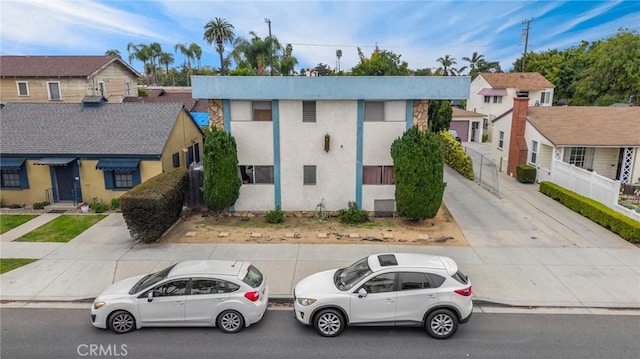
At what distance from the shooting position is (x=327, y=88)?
17094 millimetres

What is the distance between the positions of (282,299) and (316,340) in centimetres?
205

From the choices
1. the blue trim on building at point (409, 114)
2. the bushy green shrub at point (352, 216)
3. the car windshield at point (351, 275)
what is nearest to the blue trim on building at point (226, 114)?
the bushy green shrub at point (352, 216)

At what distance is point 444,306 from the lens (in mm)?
9086

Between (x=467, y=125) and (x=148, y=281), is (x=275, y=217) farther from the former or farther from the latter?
(x=467, y=125)

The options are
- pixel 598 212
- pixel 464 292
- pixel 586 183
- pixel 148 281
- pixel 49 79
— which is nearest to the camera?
pixel 464 292

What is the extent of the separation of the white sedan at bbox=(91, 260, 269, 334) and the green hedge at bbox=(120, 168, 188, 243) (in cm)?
552

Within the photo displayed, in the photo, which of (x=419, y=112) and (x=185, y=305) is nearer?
(x=185, y=305)

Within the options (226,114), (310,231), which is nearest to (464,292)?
(310,231)

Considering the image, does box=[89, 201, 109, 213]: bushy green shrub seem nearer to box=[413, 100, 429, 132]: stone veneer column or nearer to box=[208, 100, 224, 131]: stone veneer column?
box=[208, 100, 224, 131]: stone veneer column

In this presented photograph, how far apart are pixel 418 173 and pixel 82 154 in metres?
15.6

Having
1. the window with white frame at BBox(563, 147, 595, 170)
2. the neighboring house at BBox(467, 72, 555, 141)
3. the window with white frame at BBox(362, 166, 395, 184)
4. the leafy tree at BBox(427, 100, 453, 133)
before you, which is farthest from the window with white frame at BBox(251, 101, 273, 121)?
the neighboring house at BBox(467, 72, 555, 141)

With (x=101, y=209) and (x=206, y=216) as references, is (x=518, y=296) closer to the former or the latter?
(x=206, y=216)

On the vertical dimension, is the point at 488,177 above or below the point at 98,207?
above

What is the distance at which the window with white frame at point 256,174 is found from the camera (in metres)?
18.2
